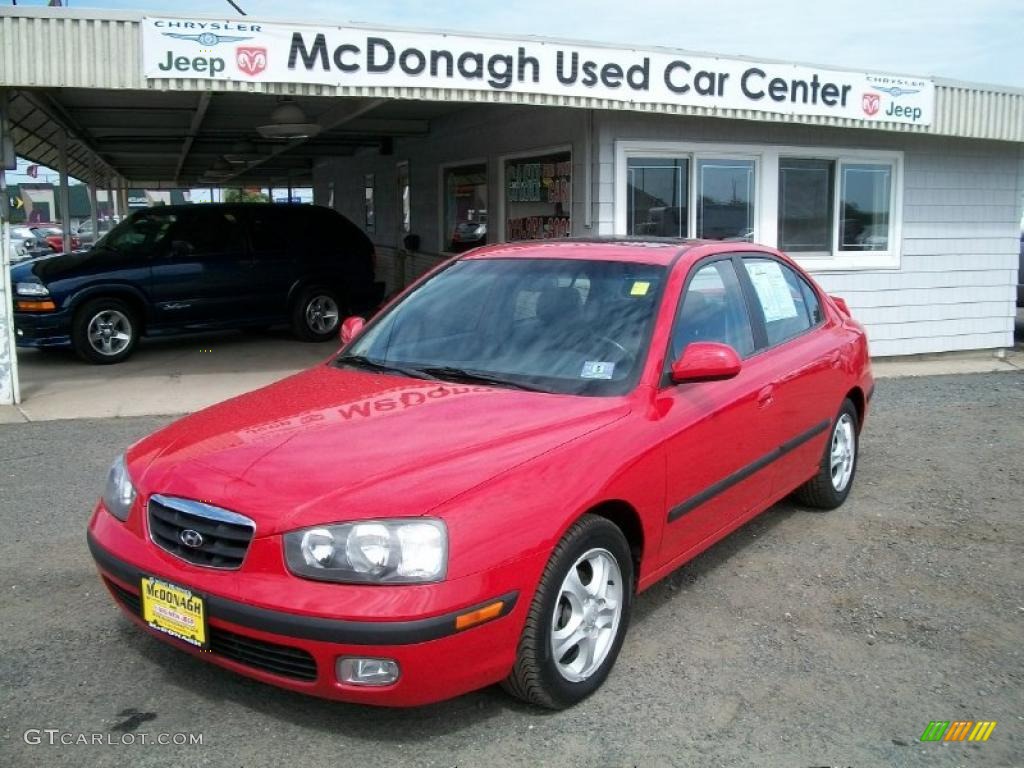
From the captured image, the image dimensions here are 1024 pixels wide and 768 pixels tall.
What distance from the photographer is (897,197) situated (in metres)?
11.3

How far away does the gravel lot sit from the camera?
305cm

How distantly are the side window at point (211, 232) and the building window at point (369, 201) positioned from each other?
571 cm

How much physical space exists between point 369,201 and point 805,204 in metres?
9.27

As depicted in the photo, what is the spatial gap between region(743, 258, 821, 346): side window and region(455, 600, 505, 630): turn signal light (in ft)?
7.82

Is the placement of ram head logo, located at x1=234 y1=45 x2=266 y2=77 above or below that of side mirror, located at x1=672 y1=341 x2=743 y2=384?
above

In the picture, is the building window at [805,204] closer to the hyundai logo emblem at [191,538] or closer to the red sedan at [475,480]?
the red sedan at [475,480]

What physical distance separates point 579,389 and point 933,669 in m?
1.72

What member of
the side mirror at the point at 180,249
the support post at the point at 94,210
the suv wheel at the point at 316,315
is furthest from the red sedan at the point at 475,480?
the support post at the point at 94,210

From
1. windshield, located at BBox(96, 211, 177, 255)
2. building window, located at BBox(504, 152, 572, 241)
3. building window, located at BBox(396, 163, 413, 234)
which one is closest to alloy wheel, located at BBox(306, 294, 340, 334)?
windshield, located at BBox(96, 211, 177, 255)

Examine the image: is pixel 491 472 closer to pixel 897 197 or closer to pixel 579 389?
pixel 579 389

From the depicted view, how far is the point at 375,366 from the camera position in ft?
13.8

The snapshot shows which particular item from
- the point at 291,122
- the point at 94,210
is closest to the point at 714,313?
the point at 291,122

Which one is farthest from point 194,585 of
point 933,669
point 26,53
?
point 26,53

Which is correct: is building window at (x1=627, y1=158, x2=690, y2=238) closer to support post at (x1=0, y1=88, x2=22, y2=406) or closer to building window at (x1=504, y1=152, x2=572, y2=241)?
building window at (x1=504, y1=152, x2=572, y2=241)
